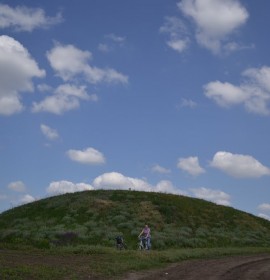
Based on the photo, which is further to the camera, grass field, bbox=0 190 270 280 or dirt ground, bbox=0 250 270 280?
grass field, bbox=0 190 270 280

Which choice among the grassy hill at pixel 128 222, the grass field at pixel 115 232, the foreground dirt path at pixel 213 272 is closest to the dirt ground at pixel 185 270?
the foreground dirt path at pixel 213 272

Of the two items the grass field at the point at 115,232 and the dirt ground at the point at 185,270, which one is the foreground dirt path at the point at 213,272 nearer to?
the dirt ground at the point at 185,270

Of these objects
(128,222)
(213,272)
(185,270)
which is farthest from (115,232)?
(213,272)

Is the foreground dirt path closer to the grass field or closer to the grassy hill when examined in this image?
the grass field

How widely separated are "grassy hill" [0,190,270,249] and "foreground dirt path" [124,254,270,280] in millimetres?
12327

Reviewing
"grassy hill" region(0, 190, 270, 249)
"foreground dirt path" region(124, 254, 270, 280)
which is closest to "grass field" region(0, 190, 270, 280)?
"grassy hill" region(0, 190, 270, 249)

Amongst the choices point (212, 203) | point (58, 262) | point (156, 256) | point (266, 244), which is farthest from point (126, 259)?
point (212, 203)

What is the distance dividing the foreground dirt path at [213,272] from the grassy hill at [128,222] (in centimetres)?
1233

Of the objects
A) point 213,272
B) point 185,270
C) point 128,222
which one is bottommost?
point 213,272

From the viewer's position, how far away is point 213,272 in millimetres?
22188

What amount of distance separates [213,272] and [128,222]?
22.3 m

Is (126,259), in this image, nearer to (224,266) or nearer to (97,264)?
(97,264)

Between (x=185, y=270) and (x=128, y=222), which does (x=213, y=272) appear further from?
(x=128, y=222)

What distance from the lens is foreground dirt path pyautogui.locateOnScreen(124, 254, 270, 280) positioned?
20328 millimetres
